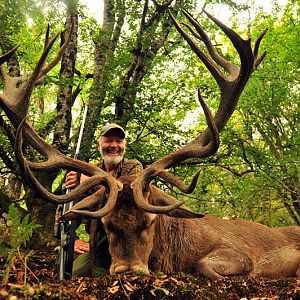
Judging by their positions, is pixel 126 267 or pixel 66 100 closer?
pixel 126 267

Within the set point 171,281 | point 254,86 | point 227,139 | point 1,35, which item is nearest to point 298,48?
point 254,86

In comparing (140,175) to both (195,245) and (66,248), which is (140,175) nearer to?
(66,248)

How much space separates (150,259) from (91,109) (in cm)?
590

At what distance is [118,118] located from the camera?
35.4 ft

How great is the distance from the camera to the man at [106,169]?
19.3ft

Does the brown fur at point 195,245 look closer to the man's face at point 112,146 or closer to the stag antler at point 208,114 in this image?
the stag antler at point 208,114

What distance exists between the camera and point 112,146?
6.96 meters

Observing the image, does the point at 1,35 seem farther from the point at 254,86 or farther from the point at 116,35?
the point at 254,86

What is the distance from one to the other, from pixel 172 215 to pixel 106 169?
1.59 m

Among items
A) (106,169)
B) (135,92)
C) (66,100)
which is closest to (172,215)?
(106,169)

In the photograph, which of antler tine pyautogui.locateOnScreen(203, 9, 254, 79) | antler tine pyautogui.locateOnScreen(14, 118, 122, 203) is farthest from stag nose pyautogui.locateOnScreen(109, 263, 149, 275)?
antler tine pyautogui.locateOnScreen(203, 9, 254, 79)

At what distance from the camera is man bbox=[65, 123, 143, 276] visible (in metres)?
5.89

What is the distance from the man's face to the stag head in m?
1.12

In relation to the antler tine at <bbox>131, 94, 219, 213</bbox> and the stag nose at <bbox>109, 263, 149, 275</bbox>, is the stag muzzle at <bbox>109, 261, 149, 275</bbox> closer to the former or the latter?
the stag nose at <bbox>109, 263, 149, 275</bbox>
